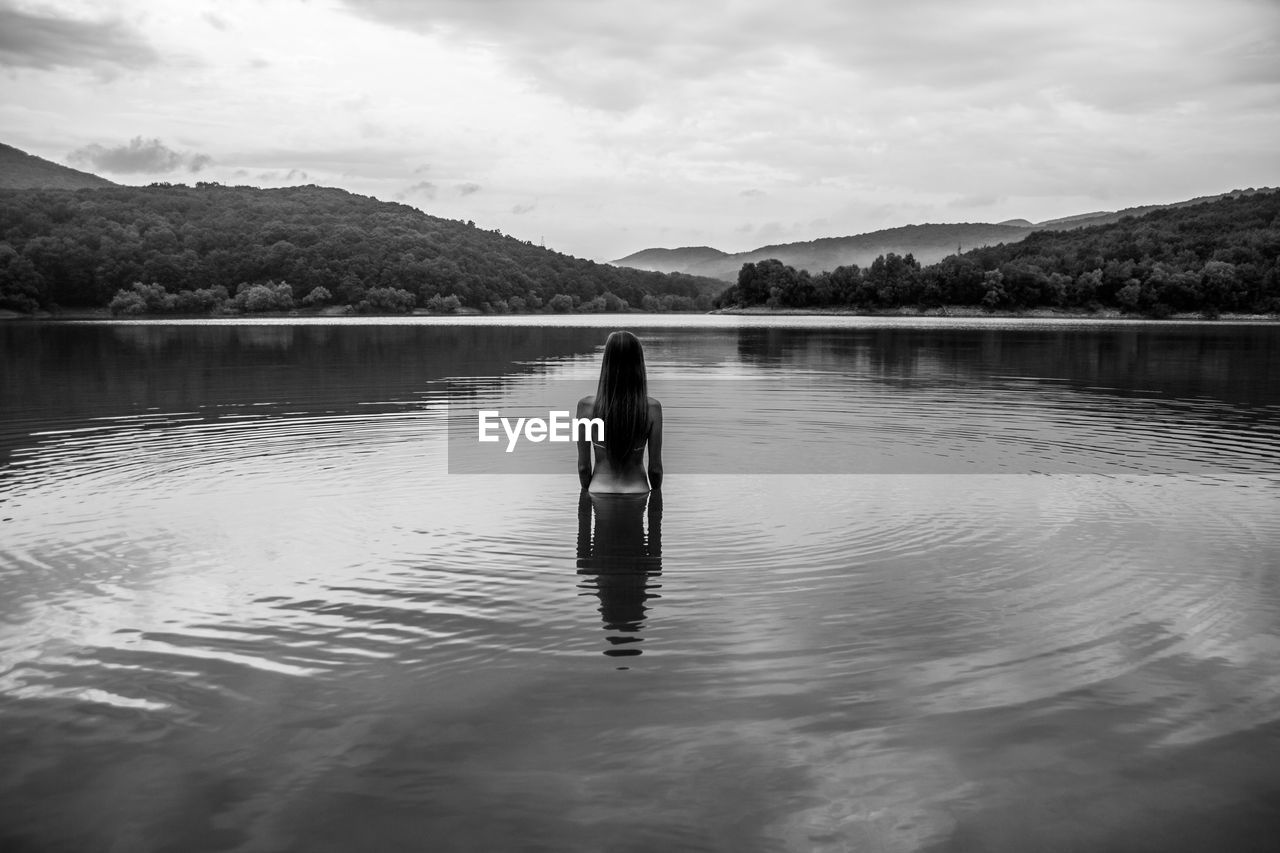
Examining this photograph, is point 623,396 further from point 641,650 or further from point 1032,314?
point 1032,314

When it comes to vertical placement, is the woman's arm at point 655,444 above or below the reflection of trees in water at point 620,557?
above

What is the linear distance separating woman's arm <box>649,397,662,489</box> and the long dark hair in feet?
0.32

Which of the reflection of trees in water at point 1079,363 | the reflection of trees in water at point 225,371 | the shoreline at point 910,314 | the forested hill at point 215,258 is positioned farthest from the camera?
the forested hill at point 215,258

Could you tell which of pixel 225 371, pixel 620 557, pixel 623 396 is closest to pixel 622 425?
pixel 623 396

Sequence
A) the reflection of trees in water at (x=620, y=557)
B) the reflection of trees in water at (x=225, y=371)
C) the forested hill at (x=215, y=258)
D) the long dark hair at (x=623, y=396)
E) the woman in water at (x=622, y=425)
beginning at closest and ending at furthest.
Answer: the reflection of trees in water at (x=620, y=557) → the long dark hair at (x=623, y=396) → the woman in water at (x=622, y=425) → the reflection of trees in water at (x=225, y=371) → the forested hill at (x=215, y=258)

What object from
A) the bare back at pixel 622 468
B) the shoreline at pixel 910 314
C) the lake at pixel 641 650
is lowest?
the lake at pixel 641 650

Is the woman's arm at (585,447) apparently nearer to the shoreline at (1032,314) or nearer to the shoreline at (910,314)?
the shoreline at (910,314)

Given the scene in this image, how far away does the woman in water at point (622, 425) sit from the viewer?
10480 mm

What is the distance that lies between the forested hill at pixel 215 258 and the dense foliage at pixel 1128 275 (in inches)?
3169

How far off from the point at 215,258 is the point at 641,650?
6941 inches

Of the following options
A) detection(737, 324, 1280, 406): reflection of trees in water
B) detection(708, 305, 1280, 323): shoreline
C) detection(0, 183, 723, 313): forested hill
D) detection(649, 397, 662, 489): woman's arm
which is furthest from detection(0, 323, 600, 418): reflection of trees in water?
detection(708, 305, 1280, 323): shoreline

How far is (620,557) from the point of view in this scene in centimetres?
912

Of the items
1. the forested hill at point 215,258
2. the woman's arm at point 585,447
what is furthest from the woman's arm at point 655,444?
the forested hill at point 215,258

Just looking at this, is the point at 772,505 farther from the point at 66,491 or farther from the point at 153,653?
the point at 66,491
